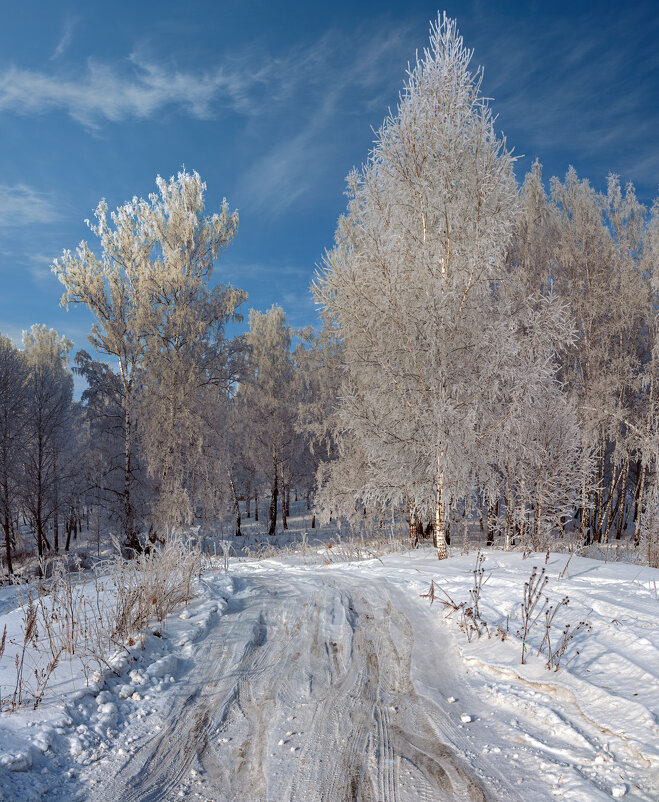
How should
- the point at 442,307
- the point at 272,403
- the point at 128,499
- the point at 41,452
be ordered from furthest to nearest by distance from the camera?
the point at 272,403 < the point at 41,452 < the point at 128,499 < the point at 442,307

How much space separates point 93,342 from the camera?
15.1 meters

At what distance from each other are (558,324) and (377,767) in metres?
6.85

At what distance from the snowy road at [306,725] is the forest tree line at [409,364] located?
429 cm

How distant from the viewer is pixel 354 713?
114 inches

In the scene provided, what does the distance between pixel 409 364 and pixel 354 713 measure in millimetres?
6080

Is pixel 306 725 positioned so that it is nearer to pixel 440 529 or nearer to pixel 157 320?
pixel 440 529

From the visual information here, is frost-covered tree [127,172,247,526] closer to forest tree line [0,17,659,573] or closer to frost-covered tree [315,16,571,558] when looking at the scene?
forest tree line [0,17,659,573]

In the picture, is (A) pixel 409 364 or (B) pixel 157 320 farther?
(B) pixel 157 320

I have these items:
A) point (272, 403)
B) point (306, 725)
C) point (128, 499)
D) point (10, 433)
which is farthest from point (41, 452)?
point (306, 725)

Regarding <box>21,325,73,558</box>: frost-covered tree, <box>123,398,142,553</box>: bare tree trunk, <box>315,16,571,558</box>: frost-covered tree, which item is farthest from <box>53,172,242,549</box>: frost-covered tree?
<box>315,16,571,558</box>: frost-covered tree

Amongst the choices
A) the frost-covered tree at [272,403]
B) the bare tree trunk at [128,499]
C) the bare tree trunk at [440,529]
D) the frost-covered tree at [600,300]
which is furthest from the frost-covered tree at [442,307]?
the frost-covered tree at [272,403]

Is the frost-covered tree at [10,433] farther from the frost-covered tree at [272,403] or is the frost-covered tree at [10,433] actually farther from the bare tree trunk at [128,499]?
the frost-covered tree at [272,403]

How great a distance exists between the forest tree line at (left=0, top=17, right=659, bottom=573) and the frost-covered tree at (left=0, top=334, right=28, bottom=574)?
0.12 m

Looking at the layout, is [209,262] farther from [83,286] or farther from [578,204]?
[578,204]
